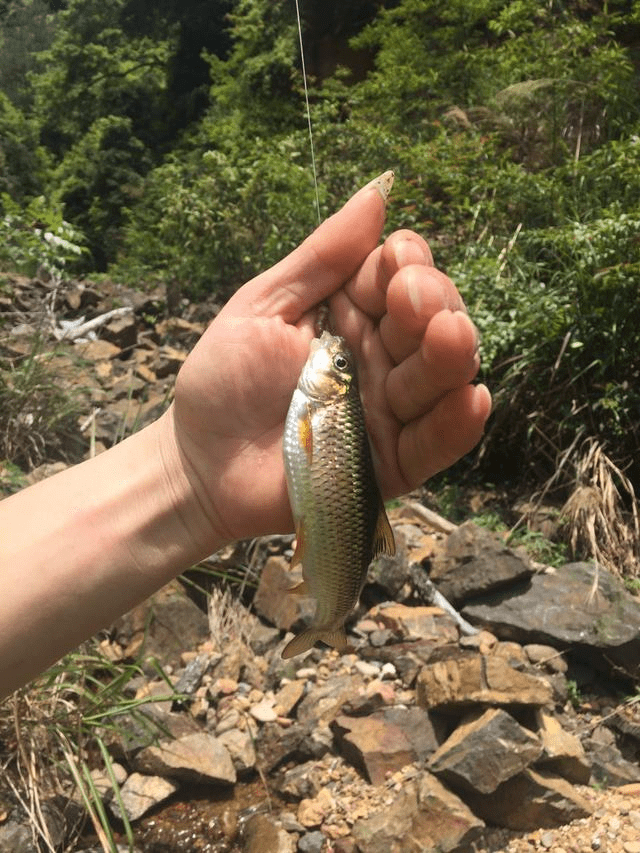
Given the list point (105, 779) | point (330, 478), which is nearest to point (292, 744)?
point (105, 779)

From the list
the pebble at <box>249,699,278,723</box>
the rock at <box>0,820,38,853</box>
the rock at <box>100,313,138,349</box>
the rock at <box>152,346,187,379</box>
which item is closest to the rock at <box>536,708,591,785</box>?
the pebble at <box>249,699,278,723</box>

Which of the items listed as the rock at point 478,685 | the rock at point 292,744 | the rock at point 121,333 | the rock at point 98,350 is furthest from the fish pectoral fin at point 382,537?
the rock at point 121,333

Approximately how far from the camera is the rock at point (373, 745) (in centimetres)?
363

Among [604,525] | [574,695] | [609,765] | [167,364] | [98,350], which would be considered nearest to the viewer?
[609,765]

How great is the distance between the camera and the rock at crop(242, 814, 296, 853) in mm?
3387

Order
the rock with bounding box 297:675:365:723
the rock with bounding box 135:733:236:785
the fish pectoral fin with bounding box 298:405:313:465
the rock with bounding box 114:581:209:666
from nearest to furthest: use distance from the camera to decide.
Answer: the fish pectoral fin with bounding box 298:405:313:465, the rock with bounding box 135:733:236:785, the rock with bounding box 297:675:365:723, the rock with bounding box 114:581:209:666

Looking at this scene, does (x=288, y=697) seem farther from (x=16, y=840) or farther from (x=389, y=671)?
(x=16, y=840)

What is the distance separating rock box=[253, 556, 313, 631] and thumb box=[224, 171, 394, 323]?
2.53 metres

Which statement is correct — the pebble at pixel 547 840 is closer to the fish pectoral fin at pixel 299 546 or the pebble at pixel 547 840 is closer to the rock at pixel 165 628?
the rock at pixel 165 628

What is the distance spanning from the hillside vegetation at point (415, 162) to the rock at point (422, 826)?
237 cm

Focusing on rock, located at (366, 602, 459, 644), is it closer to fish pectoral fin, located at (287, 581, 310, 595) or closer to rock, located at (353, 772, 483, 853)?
rock, located at (353, 772, 483, 853)

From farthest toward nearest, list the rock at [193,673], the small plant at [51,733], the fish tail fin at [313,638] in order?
the rock at [193,673] < the small plant at [51,733] < the fish tail fin at [313,638]

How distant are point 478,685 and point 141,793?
59.3 inches

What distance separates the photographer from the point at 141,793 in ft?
11.7
